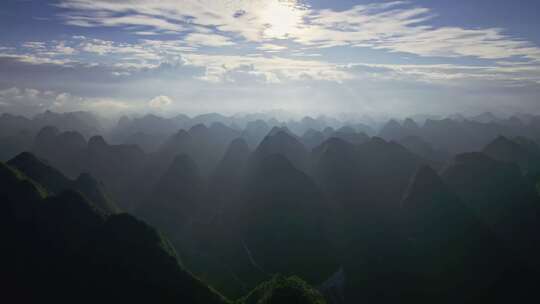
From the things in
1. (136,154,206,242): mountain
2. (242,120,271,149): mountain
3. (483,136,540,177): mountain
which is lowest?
(136,154,206,242): mountain

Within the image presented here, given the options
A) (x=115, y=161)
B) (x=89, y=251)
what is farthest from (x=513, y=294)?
(x=115, y=161)

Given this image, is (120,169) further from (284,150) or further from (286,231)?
(286,231)

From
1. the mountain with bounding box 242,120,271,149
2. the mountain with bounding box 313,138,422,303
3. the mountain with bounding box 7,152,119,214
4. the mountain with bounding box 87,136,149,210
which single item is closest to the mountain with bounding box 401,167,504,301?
→ the mountain with bounding box 313,138,422,303

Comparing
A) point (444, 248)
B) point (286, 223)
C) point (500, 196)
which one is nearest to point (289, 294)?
point (286, 223)

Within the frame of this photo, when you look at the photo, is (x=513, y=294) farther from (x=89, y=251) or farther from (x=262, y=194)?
(x=89, y=251)

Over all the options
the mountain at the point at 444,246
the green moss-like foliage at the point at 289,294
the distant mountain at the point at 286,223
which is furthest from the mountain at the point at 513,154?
the green moss-like foliage at the point at 289,294

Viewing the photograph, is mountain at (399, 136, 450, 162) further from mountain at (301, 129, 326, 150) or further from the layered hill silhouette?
mountain at (301, 129, 326, 150)
